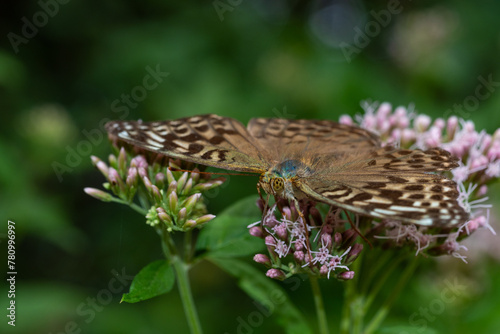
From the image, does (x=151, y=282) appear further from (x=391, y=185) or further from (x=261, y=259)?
(x=391, y=185)

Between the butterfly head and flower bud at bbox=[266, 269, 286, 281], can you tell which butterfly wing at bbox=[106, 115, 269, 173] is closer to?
the butterfly head

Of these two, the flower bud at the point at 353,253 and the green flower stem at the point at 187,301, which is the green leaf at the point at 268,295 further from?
the flower bud at the point at 353,253

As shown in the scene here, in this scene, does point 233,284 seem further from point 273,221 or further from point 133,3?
point 133,3

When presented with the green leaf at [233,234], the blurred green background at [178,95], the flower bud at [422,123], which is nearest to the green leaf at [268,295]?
the green leaf at [233,234]

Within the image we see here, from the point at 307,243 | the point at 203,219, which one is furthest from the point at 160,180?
the point at 307,243

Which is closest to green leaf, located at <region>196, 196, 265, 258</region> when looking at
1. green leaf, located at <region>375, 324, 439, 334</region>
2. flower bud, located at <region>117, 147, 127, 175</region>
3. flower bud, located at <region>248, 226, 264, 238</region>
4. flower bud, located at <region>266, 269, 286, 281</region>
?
flower bud, located at <region>248, 226, 264, 238</region>

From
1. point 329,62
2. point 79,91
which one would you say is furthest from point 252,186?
point 79,91
